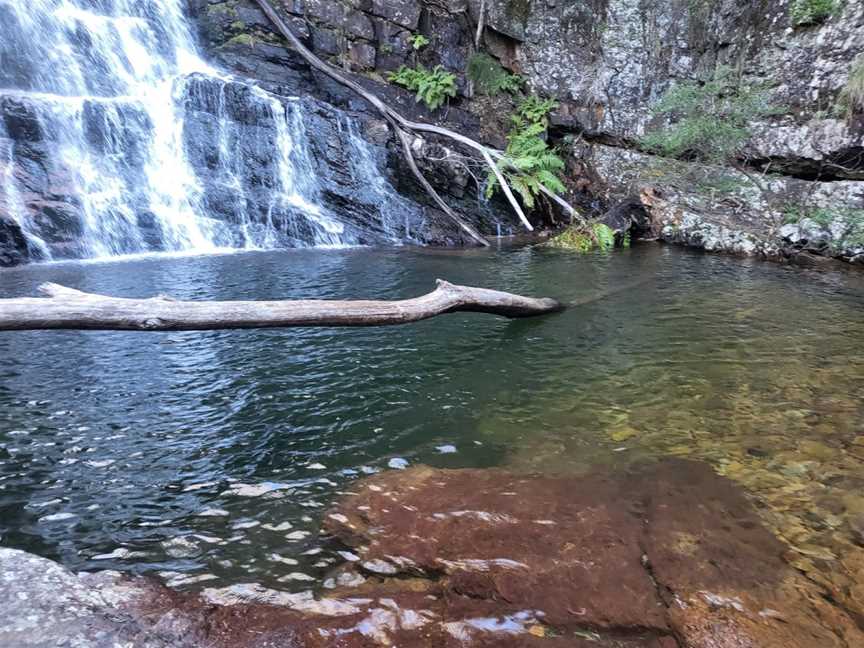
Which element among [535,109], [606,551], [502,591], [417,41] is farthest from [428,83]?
[502,591]

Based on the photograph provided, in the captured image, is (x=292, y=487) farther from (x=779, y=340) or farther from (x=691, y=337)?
(x=779, y=340)

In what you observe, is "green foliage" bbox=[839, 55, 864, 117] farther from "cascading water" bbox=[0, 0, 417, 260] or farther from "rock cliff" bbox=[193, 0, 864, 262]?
"cascading water" bbox=[0, 0, 417, 260]

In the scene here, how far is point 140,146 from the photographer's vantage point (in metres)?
14.3

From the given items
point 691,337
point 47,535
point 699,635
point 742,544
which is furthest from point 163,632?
point 691,337

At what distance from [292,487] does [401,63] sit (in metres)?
18.3

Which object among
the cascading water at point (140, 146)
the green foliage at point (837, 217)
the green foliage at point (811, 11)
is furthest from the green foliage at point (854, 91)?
the cascading water at point (140, 146)

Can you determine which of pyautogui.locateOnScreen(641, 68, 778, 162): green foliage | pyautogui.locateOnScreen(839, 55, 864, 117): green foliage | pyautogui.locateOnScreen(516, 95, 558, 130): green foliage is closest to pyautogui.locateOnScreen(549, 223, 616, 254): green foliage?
pyautogui.locateOnScreen(641, 68, 778, 162): green foliage

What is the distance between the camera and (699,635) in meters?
2.33

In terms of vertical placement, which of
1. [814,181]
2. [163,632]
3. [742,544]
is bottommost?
[742,544]

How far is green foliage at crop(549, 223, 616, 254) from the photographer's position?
14165mm

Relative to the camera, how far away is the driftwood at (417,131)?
15.0 meters

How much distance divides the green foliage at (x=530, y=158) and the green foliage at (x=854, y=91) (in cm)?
671

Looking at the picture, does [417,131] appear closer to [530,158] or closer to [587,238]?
[530,158]

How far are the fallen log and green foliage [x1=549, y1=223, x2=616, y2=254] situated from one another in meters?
9.61
